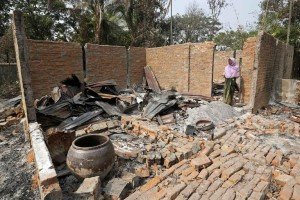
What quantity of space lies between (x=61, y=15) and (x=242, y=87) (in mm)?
15825

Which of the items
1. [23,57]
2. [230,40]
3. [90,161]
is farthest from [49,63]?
[230,40]

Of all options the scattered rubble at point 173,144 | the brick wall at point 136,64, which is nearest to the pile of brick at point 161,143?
the scattered rubble at point 173,144

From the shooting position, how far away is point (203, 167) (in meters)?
4.02

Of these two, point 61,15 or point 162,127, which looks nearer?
point 162,127

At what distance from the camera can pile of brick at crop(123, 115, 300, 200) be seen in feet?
11.0

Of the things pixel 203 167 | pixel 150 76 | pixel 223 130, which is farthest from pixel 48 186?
pixel 150 76

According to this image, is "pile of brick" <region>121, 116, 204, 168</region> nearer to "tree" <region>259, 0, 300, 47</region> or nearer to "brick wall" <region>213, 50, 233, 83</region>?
"brick wall" <region>213, 50, 233, 83</region>

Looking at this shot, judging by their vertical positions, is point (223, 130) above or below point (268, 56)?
below

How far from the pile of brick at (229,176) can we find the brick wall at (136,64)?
7.64 m

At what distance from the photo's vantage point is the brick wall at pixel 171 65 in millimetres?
10242

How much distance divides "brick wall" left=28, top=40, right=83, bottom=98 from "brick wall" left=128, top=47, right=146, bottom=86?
114 inches

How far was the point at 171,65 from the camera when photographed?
10992 mm

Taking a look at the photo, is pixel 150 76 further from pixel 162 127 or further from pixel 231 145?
pixel 231 145

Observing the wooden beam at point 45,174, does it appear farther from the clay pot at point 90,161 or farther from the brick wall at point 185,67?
the brick wall at point 185,67
